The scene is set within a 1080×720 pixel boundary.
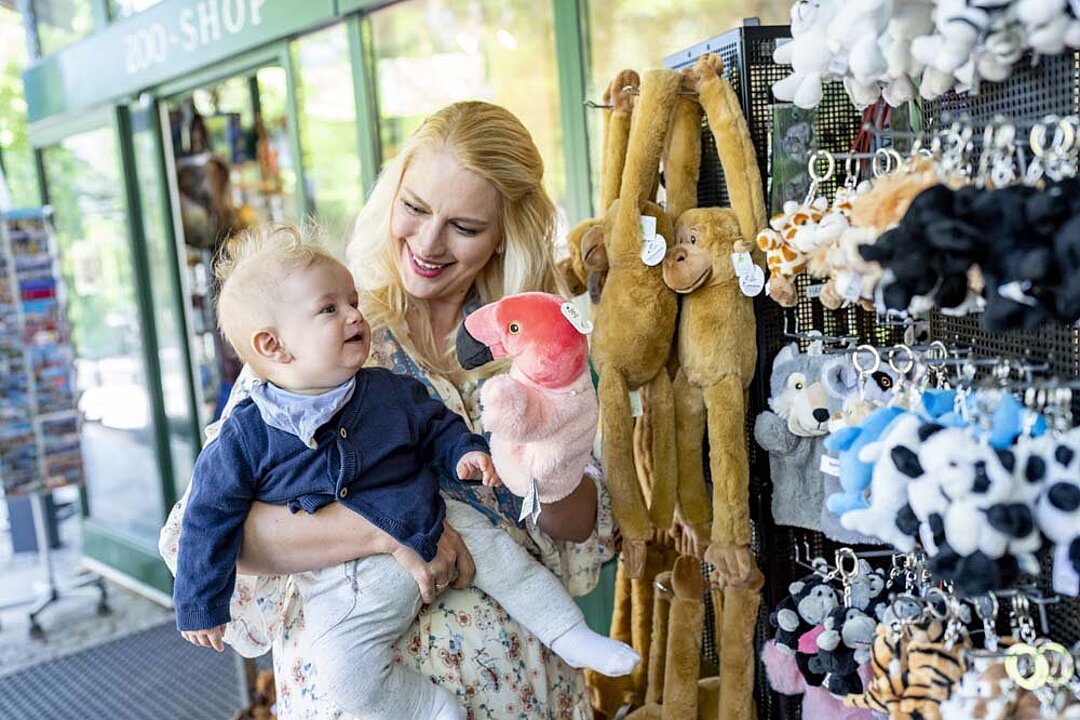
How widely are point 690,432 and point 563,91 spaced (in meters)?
1.47

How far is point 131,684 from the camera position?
3664 mm

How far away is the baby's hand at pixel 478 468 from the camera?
1.35 m

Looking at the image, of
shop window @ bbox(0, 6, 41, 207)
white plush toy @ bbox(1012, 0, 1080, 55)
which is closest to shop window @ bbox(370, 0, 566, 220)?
white plush toy @ bbox(1012, 0, 1080, 55)

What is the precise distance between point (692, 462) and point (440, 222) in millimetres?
537

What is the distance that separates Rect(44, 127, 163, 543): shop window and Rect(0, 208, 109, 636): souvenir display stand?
27cm

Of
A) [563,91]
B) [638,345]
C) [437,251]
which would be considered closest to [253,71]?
[563,91]

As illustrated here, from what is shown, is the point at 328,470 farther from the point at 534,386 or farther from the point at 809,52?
the point at 809,52

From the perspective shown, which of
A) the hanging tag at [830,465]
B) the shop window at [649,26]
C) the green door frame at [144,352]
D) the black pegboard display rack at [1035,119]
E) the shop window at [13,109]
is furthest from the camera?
the shop window at [13,109]

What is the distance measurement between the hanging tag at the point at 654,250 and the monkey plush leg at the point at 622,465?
0.18 meters

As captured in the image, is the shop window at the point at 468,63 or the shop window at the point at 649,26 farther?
the shop window at the point at 468,63

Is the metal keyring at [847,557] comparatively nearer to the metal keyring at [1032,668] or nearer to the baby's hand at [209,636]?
the metal keyring at [1032,668]

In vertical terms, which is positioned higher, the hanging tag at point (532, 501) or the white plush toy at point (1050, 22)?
the white plush toy at point (1050, 22)

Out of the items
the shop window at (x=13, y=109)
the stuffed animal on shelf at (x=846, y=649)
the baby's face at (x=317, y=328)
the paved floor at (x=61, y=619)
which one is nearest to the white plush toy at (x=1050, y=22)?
the stuffed animal on shelf at (x=846, y=649)

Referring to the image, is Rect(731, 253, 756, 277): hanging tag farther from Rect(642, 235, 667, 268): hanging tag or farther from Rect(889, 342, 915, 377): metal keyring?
Rect(889, 342, 915, 377): metal keyring
